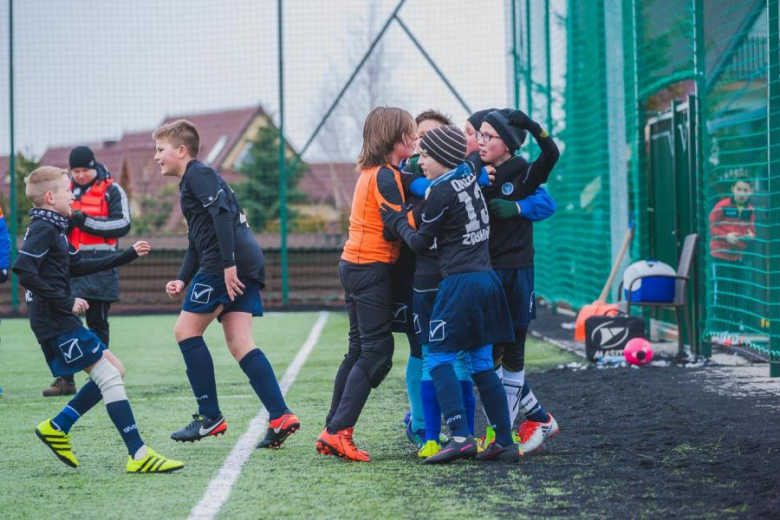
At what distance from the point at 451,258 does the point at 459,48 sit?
12.5 m

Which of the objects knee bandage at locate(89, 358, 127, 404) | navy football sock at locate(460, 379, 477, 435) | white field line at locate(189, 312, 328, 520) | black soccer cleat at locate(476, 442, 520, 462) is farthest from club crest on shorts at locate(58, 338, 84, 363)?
black soccer cleat at locate(476, 442, 520, 462)

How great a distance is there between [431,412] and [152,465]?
4.40 feet

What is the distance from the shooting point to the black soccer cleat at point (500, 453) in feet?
17.5

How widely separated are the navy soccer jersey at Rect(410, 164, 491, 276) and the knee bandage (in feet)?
5.08

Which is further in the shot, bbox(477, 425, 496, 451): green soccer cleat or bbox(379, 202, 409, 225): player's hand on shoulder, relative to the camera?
bbox(477, 425, 496, 451): green soccer cleat

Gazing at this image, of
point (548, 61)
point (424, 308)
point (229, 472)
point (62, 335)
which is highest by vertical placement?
point (548, 61)

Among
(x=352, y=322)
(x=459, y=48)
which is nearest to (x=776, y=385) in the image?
(x=352, y=322)

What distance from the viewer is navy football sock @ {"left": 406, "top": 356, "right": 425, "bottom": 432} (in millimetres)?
5797

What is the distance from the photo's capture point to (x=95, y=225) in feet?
28.6

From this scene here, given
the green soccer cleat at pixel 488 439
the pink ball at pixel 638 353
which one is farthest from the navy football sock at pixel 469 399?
the pink ball at pixel 638 353

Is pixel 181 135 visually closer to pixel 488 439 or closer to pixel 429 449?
pixel 429 449

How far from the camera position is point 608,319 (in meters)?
9.52

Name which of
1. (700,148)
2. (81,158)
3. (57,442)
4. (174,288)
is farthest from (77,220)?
(700,148)

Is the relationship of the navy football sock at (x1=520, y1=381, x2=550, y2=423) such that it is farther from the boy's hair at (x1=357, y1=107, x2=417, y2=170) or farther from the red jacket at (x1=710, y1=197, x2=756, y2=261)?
the red jacket at (x1=710, y1=197, x2=756, y2=261)
